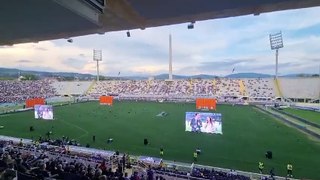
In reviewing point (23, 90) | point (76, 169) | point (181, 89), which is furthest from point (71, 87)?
point (76, 169)

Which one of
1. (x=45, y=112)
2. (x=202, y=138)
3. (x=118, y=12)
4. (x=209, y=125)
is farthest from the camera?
(x=45, y=112)

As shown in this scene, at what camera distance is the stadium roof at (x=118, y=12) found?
154 inches

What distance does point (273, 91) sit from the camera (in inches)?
2393

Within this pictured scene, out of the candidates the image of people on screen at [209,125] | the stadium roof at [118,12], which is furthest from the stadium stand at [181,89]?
the stadium roof at [118,12]

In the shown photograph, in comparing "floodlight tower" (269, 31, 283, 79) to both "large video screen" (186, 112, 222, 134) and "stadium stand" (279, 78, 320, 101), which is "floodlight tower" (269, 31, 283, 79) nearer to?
"stadium stand" (279, 78, 320, 101)

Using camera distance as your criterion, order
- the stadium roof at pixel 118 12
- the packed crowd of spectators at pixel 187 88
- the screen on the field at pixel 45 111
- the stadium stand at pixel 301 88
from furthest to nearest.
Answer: the packed crowd of spectators at pixel 187 88, the stadium stand at pixel 301 88, the screen on the field at pixel 45 111, the stadium roof at pixel 118 12

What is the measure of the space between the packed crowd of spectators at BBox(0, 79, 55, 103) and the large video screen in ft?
176

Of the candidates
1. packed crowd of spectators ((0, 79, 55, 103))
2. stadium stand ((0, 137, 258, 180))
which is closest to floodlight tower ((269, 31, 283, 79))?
packed crowd of spectators ((0, 79, 55, 103))

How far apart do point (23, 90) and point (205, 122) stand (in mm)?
66506

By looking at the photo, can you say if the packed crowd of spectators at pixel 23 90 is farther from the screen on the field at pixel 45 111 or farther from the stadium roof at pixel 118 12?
the stadium roof at pixel 118 12

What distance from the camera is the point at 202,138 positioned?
82.7ft

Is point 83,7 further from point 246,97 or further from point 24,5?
point 246,97

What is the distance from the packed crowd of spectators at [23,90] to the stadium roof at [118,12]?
6239 centimetres

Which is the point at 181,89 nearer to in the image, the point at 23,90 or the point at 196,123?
the point at 23,90
